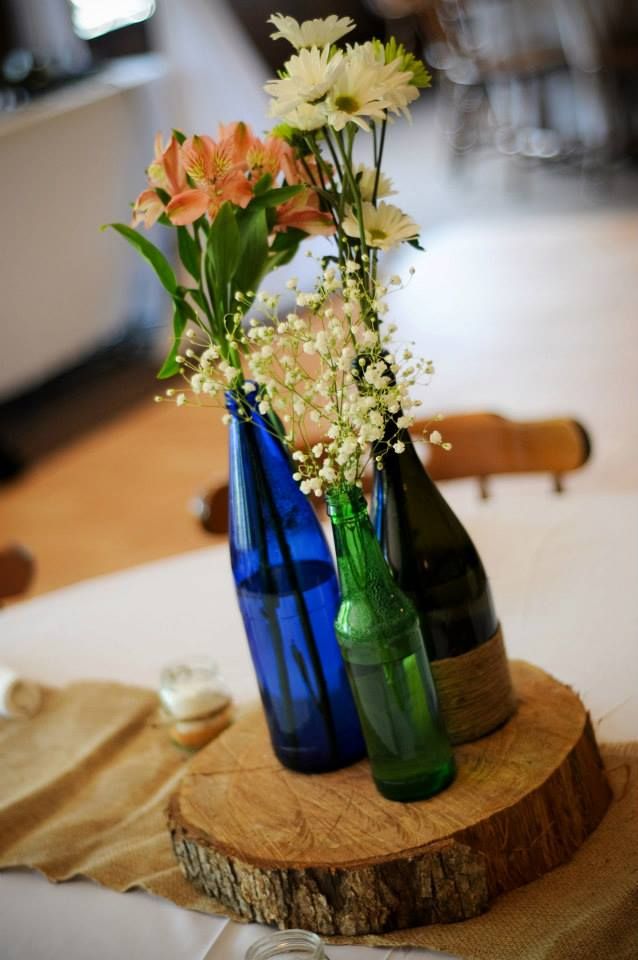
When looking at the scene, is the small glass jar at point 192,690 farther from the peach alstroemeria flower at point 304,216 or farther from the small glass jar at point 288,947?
the peach alstroemeria flower at point 304,216

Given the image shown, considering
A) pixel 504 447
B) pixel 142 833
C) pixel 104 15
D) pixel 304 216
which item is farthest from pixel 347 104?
pixel 104 15

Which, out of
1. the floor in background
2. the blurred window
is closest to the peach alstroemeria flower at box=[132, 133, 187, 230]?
the floor in background

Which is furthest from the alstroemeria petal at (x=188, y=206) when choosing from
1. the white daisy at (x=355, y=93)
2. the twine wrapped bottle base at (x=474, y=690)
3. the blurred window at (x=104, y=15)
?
the blurred window at (x=104, y=15)

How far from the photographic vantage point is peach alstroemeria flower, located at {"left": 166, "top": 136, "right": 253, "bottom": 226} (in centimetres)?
81

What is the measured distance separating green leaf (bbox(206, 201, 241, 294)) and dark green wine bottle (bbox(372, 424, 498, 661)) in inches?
6.2

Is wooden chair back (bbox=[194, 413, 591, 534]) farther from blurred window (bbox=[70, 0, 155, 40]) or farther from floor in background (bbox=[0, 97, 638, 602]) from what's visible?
blurred window (bbox=[70, 0, 155, 40])

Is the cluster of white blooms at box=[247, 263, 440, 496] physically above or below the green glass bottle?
above

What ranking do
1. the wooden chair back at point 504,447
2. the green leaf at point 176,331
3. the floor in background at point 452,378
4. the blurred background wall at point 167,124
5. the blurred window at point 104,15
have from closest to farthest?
the green leaf at point 176,331
the wooden chair back at point 504,447
the floor in background at point 452,378
the blurred background wall at point 167,124
the blurred window at point 104,15

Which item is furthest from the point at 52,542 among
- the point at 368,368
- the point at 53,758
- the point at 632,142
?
the point at 632,142

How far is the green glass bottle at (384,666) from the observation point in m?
0.80

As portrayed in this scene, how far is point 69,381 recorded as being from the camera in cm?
457

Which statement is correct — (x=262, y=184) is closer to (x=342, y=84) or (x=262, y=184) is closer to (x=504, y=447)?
(x=342, y=84)

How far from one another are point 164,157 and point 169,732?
1.82ft

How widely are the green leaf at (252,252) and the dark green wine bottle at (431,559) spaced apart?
0.48ft
